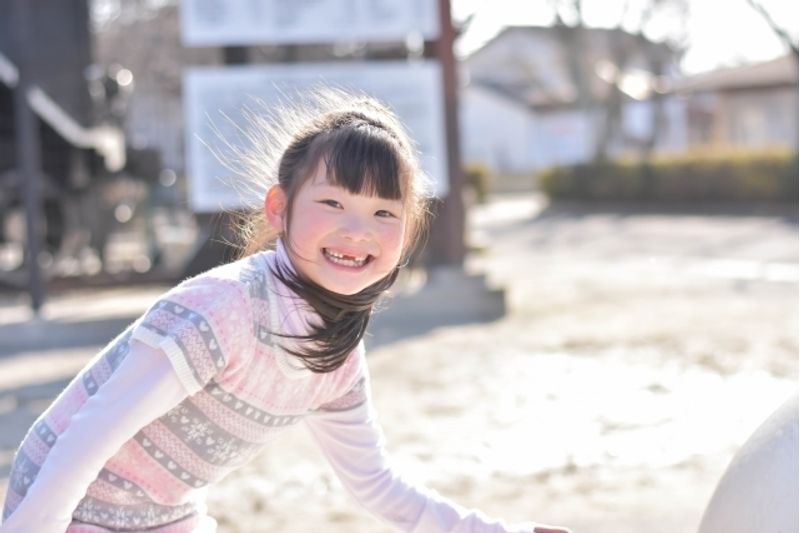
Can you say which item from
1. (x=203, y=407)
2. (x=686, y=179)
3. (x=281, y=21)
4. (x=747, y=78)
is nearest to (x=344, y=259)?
(x=203, y=407)

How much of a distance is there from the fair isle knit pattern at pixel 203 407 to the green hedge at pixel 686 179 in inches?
760

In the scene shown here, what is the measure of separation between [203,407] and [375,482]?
42 centimetres

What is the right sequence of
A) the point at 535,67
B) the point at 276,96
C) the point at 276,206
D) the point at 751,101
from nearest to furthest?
the point at 276,206 < the point at 276,96 < the point at 751,101 < the point at 535,67

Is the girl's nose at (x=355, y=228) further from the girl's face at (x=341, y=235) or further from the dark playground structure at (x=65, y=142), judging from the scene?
the dark playground structure at (x=65, y=142)

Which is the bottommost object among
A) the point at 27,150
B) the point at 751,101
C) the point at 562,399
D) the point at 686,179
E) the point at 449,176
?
the point at 686,179

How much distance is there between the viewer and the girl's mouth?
2.06 meters

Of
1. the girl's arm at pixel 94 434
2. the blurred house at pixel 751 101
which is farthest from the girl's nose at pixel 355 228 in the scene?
the blurred house at pixel 751 101

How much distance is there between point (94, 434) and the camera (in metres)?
1.85

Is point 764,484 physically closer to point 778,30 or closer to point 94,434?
point 94,434

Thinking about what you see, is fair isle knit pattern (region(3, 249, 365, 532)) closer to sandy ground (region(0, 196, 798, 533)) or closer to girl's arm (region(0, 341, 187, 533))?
girl's arm (region(0, 341, 187, 533))

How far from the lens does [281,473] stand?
496 cm

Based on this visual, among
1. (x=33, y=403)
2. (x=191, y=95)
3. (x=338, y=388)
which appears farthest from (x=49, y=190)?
(x=338, y=388)

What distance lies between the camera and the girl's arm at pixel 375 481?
2.31 metres

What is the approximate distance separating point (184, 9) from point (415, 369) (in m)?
3.42
